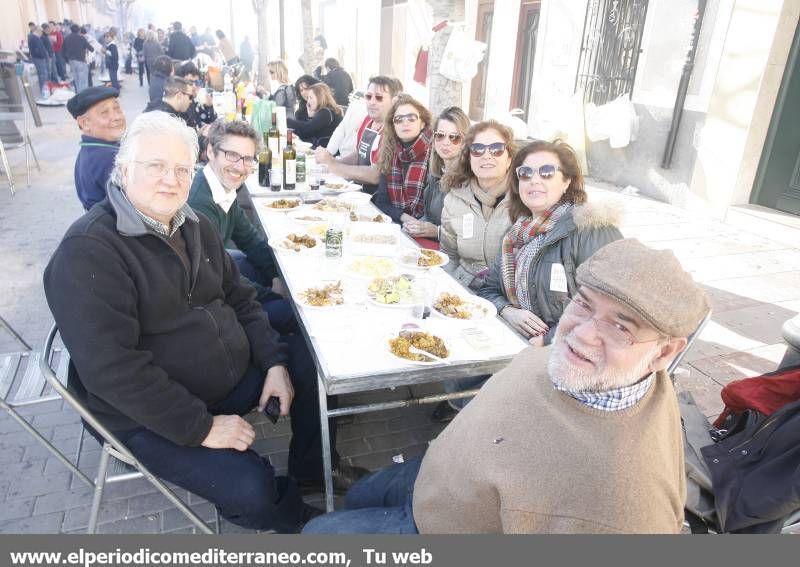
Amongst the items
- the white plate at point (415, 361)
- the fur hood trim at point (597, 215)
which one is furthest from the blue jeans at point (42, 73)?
the fur hood trim at point (597, 215)

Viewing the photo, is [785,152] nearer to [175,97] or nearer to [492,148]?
[492,148]

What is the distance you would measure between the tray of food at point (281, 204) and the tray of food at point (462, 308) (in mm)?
1924

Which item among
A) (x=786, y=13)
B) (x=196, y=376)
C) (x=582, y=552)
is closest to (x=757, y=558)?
(x=582, y=552)

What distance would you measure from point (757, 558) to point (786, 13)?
6.74 metres

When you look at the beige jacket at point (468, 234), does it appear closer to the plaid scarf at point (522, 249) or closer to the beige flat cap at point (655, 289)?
the plaid scarf at point (522, 249)

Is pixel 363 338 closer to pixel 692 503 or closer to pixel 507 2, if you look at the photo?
pixel 692 503

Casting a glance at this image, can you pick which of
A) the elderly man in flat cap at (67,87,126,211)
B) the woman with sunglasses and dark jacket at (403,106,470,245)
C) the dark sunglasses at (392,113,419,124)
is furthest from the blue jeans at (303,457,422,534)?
the dark sunglasses at (392,113,419,124)

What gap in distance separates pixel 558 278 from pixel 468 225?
0.96 m

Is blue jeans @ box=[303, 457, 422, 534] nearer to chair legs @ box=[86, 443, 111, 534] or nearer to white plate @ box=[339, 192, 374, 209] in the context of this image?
chair legs @ box=[86, 443, 111, 534]

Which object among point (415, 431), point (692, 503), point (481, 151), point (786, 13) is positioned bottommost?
point (415, 431)

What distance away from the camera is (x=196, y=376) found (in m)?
2.18

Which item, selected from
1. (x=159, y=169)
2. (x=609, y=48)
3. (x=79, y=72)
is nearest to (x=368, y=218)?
(x=159, y=169)

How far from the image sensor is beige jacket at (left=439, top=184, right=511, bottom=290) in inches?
129

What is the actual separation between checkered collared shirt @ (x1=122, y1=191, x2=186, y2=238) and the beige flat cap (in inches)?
64.8
